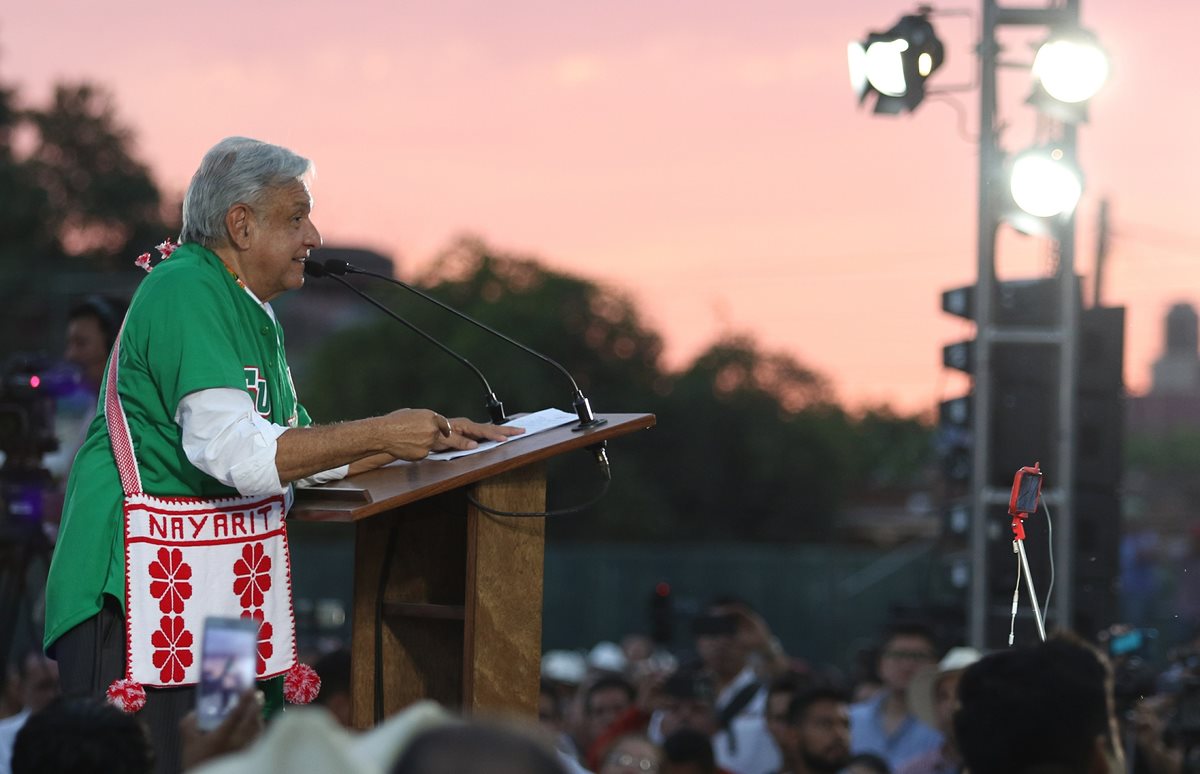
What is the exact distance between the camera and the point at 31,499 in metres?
6.31

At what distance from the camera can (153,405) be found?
3426mm

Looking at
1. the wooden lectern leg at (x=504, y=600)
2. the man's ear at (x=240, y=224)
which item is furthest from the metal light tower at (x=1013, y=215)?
the man's ear at (x=240, y=224)

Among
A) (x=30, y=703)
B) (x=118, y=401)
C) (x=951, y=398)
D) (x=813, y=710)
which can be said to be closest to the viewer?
(x=118, y=401)

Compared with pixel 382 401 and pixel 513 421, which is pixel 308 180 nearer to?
pixel 513 421

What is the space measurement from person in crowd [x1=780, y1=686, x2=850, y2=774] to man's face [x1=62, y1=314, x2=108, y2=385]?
3.25 meters

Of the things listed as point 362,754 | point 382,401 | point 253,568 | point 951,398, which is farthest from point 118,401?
point 382,401

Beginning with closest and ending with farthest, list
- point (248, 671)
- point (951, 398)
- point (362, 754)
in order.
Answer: point (362, 754)
point (248, 671)
point (951, 398)

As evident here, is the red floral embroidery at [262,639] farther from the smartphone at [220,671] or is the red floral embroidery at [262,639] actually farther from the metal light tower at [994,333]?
the metal light tower at [994,333]

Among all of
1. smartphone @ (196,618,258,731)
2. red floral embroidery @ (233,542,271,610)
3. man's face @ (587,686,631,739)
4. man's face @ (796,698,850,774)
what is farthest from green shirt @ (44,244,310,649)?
man's face @ (587,686,631,739)

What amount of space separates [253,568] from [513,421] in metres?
0.80

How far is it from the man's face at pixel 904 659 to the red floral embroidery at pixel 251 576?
527 cm

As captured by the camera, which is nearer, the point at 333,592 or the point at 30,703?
the point at 30,703

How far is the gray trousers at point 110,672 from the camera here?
11.1 ft

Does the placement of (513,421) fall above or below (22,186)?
below
